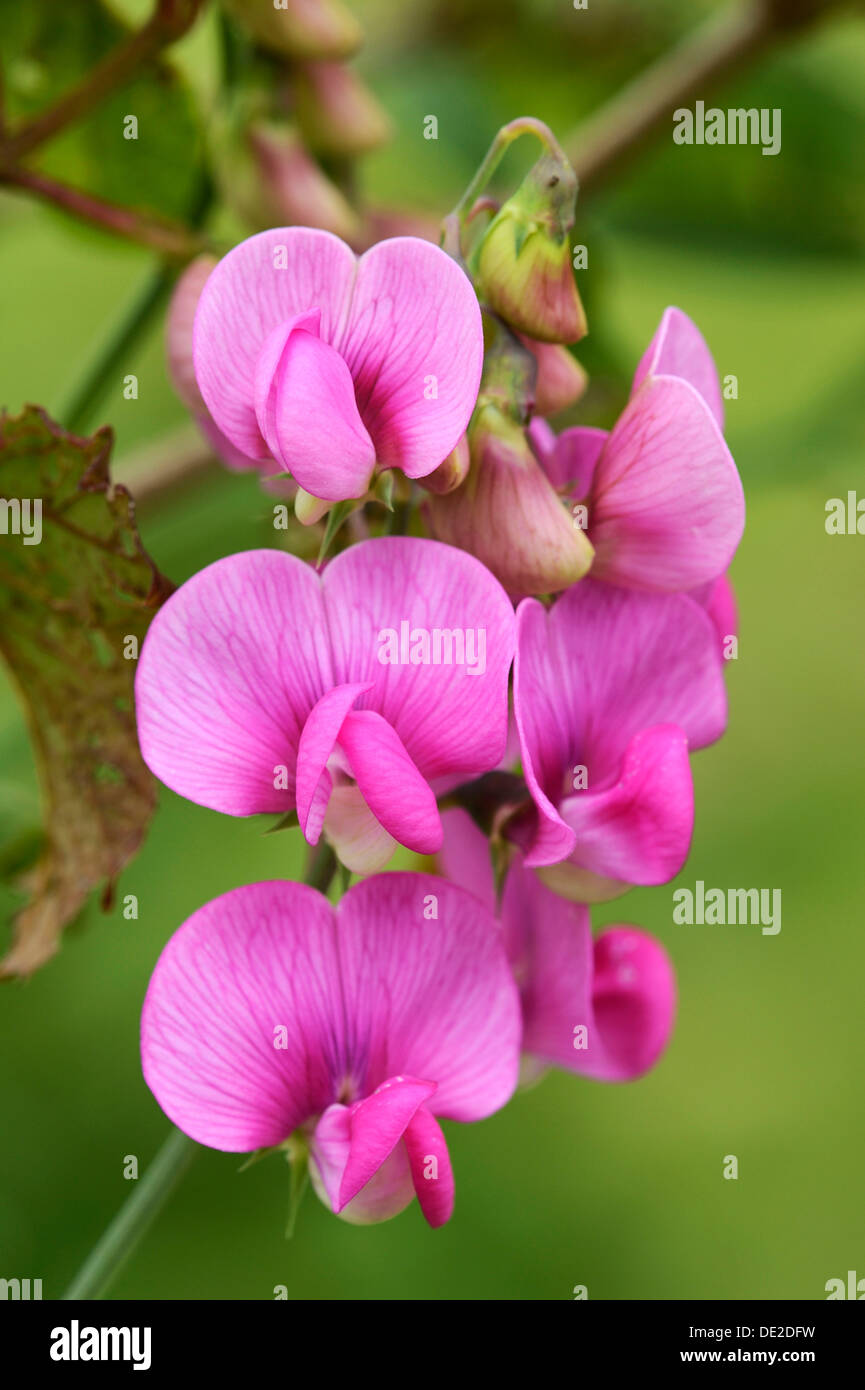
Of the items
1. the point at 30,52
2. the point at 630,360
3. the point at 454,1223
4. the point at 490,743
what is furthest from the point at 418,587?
the point at 454,1223

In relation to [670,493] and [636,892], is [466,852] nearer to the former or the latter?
[670,493]

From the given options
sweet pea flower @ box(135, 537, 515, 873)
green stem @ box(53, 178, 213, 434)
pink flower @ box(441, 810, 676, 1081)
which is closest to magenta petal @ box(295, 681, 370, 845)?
sweet pea flower @ box(135, 537, 515, 873)

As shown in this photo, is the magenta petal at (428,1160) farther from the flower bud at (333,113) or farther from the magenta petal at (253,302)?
the flower bud at (333,113)

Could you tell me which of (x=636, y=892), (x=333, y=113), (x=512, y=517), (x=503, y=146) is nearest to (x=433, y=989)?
(x=512, y=517)

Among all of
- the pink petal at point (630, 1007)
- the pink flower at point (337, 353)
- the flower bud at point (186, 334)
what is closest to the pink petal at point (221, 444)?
the flower bud at point (186, 334)

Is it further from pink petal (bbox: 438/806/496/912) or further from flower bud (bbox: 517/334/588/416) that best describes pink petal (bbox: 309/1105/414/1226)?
flower bud (bbox: 517/334/588/416)
